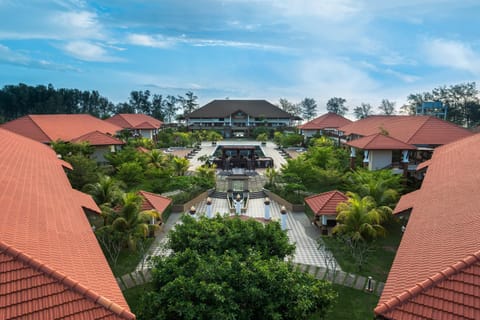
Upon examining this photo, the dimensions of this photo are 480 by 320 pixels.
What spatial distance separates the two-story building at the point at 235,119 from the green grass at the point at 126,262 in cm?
4993

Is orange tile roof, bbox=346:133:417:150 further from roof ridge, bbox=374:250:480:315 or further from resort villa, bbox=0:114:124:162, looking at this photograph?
resort villa, bbox=0:114:124:162

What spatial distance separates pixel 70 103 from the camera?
248 feet

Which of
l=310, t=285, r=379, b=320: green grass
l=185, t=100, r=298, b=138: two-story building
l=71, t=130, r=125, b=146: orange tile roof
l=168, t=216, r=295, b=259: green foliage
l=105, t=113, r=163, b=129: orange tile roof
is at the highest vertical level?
l=185, t=100, r=298, b=138: two-story building

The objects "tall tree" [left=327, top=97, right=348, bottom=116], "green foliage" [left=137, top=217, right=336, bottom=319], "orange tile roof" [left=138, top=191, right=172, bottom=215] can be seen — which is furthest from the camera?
"tall tree" [left=327, top=97, right=348, bottom=116]

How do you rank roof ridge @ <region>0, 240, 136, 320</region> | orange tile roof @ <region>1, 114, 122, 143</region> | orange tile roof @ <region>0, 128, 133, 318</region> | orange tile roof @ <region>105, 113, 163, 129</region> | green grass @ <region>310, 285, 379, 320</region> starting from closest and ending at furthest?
roof ridge @ <region>0, 240, 136, 320</region> → orange tile roof @ <region>0, 128, 133, 318</region> → green grass @ <region>310, 285, 379, 320</region> → orange tile roof @ <region>1, 114, 122, 143</region> → orange tile roof @ <region>105, 113, 163, 129</region>

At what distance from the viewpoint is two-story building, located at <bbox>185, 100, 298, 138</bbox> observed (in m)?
64.8

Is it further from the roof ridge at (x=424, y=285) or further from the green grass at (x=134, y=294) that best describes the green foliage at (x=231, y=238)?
the roof ridge at (x=424, y=285)

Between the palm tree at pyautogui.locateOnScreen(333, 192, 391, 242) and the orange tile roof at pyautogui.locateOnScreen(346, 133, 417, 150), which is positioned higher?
the orange tile roof at pyautogui.locateOnScreen(346, 133, 417, 150)

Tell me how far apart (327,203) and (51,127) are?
92.1 feet

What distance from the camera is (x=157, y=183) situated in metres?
24.1

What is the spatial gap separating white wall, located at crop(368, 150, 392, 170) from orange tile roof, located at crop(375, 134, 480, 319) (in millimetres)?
14700

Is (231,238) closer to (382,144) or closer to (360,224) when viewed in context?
(360,224)

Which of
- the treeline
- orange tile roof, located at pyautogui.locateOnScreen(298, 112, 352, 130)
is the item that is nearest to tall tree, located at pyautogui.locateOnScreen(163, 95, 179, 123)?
the treeline

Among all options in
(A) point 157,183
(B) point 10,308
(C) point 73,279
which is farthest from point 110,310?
(A) point 157,183
